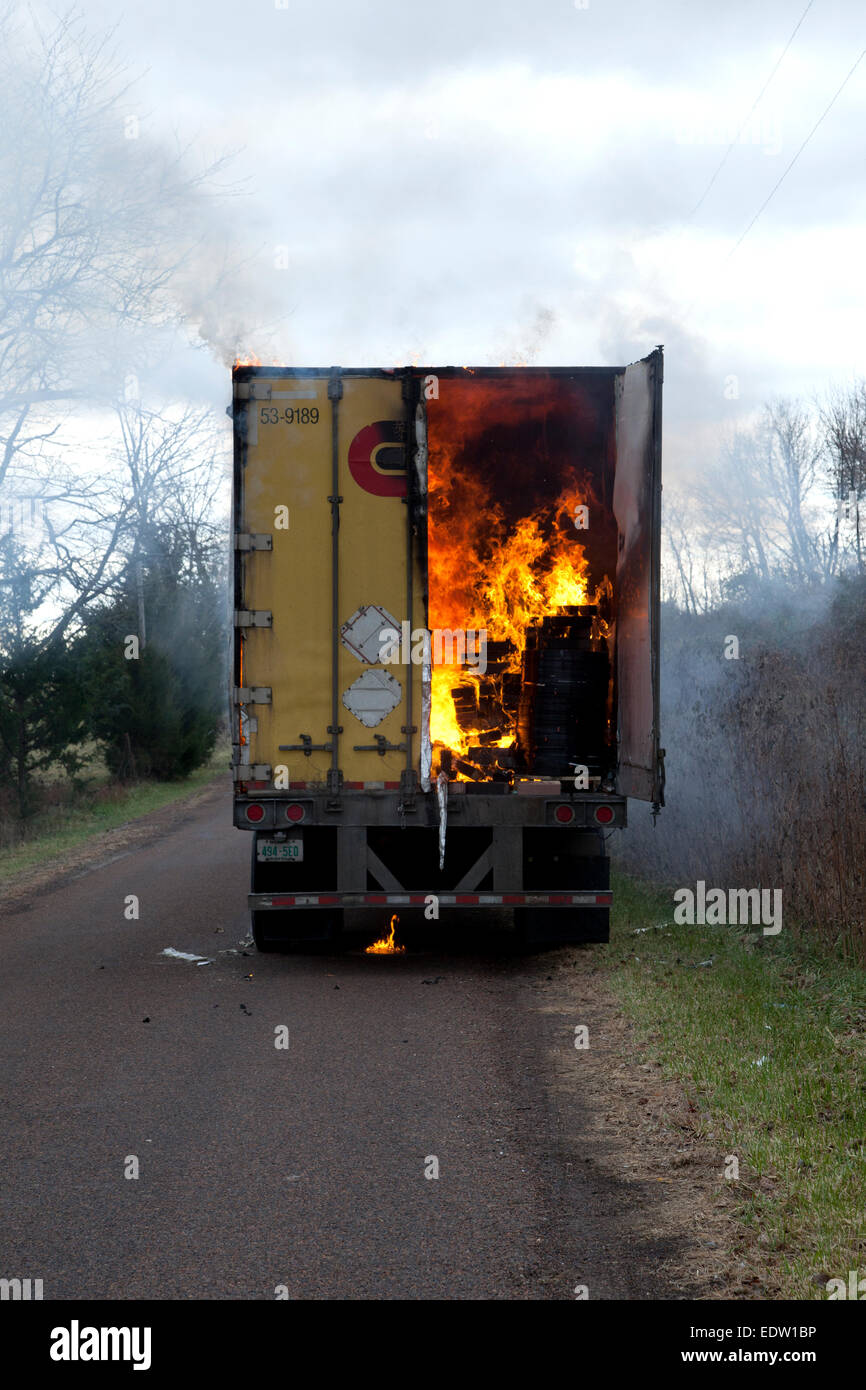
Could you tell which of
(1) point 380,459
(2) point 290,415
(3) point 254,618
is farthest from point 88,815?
(1) point 380,459

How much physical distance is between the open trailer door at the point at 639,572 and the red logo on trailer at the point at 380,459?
170cm

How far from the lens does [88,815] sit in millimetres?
26375

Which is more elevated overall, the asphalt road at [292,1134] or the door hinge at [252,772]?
the door hinge at [252,772]

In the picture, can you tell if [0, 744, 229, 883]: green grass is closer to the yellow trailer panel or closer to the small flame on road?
the small flame on road

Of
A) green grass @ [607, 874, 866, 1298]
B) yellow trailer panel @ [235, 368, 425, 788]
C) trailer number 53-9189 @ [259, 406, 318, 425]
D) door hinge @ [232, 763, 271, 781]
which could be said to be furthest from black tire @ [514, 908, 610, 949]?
trailer number 53-9189 @ [259, 406, 318, 425]

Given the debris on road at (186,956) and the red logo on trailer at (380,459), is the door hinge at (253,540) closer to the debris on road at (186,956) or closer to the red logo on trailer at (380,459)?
the red logo on trailer at (380,459)

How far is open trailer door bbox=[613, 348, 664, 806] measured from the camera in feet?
31.1

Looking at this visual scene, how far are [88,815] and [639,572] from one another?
1868 centimetres

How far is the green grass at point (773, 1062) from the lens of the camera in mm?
4680

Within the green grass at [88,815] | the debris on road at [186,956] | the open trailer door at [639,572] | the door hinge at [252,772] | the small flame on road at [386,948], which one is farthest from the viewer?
the green grass at [88,815]

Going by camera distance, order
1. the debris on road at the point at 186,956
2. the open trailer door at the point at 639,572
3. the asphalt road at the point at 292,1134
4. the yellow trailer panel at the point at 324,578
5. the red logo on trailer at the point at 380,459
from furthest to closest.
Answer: the debris on road at the point at 186,956
the red logo on trailer at the point at 380,459
the yellow trailer panel at the point at 324,578
the open trailer door at the point at 639,572
the asphalt road at the point at 292,1134

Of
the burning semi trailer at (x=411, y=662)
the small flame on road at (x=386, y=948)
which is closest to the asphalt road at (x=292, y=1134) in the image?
the small flame on road at (x=386, y=948)

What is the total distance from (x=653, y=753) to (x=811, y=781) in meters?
1.63

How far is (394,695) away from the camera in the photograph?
395 inches
